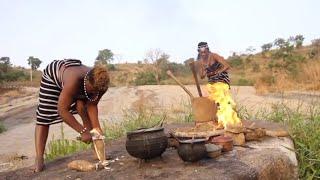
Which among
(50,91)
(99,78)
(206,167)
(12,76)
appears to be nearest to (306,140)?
(206,167)

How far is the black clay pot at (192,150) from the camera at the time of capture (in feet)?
12.9

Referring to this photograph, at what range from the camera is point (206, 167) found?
385cm

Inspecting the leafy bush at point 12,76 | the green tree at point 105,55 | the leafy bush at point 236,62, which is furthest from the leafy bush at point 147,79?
the green tree at point 105,55

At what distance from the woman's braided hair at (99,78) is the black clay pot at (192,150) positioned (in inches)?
35.7

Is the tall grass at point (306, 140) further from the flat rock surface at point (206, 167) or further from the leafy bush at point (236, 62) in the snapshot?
the leafy bush at point (236, 62)

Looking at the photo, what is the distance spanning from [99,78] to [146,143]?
731 millimetres

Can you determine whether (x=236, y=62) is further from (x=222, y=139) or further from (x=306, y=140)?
(x=222, y=139)

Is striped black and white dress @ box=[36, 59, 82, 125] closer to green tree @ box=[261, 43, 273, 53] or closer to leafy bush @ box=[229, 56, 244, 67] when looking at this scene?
leafy bush @ box=[229, 56, 244, 67]

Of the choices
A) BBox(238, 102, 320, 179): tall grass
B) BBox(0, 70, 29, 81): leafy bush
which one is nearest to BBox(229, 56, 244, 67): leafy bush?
BBox(0, 70, 29, 81): leafy bush

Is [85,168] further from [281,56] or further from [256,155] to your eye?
[281,56]

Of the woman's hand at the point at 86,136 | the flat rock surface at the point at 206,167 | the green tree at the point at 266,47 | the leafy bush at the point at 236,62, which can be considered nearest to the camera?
the flat rock surface at the point at 206,167

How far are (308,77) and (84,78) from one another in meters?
12.0

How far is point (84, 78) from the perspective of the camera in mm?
4074

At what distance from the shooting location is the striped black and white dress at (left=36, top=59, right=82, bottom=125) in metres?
4.36
